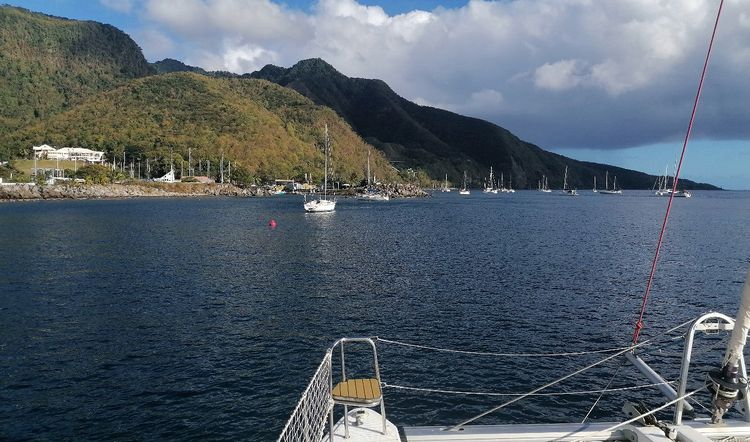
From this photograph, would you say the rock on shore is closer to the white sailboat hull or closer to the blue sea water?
the white sailboat hull

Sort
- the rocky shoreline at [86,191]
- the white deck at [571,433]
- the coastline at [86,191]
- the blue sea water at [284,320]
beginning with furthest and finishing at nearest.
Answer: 1. the rocky shoreline at [86,191]
2. the coastline at [86,191]
3. the blue sea water at [284,320]
4. the white deck at [571,433]

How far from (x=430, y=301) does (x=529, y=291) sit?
8243mm

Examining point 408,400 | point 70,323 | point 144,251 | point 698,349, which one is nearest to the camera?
point 408,400

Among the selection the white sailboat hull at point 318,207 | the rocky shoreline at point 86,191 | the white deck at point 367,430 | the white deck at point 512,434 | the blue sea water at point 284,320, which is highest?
the rocky shoreline at point 86,191

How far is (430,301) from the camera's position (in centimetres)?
3322

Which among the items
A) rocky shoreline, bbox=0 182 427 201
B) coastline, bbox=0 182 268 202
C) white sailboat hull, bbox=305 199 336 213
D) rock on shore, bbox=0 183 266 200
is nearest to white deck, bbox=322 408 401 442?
white sailboat hull, bbox=305 199 336 213

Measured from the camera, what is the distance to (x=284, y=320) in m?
28.6

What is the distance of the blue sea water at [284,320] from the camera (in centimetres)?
1789

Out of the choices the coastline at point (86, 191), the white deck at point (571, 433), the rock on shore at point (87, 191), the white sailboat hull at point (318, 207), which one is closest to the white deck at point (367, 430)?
the white deck at point (571, 433)

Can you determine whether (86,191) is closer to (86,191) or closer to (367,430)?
(86,191)

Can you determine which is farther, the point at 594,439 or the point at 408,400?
the point at 408,400

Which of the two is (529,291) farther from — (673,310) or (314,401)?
(314,401)

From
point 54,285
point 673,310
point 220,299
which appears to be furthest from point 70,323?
point 673,310

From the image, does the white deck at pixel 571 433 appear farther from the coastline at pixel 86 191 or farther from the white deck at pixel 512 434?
the coastline at pixel 86 191
